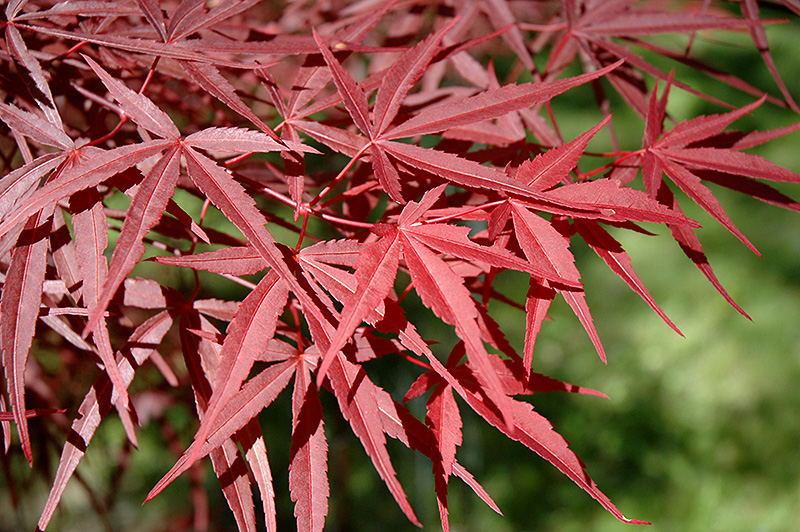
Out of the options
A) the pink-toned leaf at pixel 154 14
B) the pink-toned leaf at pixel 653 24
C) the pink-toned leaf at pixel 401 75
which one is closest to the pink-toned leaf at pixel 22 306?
the pink-toned leaf at pixel 154 14

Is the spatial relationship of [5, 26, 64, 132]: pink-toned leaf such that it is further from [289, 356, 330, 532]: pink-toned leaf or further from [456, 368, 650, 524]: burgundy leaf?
[456, 368, 650, 524]: burgundy leaf

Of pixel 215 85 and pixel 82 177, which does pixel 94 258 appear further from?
pixel 215 85

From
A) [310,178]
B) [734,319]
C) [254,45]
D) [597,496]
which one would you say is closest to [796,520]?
[734,319]

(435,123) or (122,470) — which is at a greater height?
(435,123)

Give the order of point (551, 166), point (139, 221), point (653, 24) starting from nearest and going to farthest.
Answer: point (139, 221)
point (551, 166)
point (653, 24)

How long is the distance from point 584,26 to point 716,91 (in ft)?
9.63

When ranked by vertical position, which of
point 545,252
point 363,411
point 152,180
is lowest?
point 363,411

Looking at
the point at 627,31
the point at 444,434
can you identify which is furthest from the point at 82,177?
the point at 627,31

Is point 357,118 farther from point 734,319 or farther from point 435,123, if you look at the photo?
point 734,319

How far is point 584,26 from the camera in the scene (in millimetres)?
879

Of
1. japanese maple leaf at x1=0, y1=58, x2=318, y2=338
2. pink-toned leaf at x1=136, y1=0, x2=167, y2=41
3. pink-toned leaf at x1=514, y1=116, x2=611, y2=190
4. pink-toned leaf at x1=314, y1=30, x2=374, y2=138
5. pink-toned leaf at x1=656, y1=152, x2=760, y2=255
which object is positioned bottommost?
pink-toned leaf at x1=656, y1=152, x2=760, y2=255

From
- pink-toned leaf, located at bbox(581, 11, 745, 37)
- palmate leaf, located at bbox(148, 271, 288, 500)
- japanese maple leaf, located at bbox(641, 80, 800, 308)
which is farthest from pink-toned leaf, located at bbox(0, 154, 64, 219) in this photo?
pink-toned leaf, located at bbox(581, 11, 745, 37)

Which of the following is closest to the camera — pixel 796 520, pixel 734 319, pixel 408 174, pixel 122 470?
pixel 408 174

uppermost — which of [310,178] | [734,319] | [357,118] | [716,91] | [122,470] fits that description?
[357,118]
